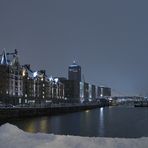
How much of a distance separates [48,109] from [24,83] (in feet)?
147

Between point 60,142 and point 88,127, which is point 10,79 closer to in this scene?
point 88,127

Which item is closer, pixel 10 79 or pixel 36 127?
pixel 36 127

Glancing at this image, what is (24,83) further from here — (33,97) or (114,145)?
(114,145)

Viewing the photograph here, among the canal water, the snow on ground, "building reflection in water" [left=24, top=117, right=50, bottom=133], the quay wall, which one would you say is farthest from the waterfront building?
the snow on ground

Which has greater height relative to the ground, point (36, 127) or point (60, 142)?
point (60, 142)

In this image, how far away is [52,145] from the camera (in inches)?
483

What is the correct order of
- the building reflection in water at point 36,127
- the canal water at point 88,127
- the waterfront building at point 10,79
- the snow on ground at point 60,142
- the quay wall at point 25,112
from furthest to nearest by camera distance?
1. the waterfront building at point 10,79
2. the quay wall at point 25,112
3. the building reflection in water at point 36,127
4. the canal water at point 88,127
5. the snow on ground at point 60,142

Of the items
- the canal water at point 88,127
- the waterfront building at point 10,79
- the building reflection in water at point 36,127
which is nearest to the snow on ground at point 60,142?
the canal water at point 88,127

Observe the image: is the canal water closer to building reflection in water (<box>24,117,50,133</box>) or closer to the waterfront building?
building reflection in water (<box>24,117,50,133</box>)

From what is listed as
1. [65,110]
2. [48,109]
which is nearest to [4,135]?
[48,109]

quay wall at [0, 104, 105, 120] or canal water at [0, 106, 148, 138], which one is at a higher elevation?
quay wall at [0, 104, 105, 120]

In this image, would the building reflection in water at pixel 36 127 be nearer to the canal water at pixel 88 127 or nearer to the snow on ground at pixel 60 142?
the canal water at pixel 88 127

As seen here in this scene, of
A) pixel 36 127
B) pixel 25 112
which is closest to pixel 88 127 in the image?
pixel 36 127

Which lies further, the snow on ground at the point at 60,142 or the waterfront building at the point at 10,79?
the waterfront building at the point at 10,79
